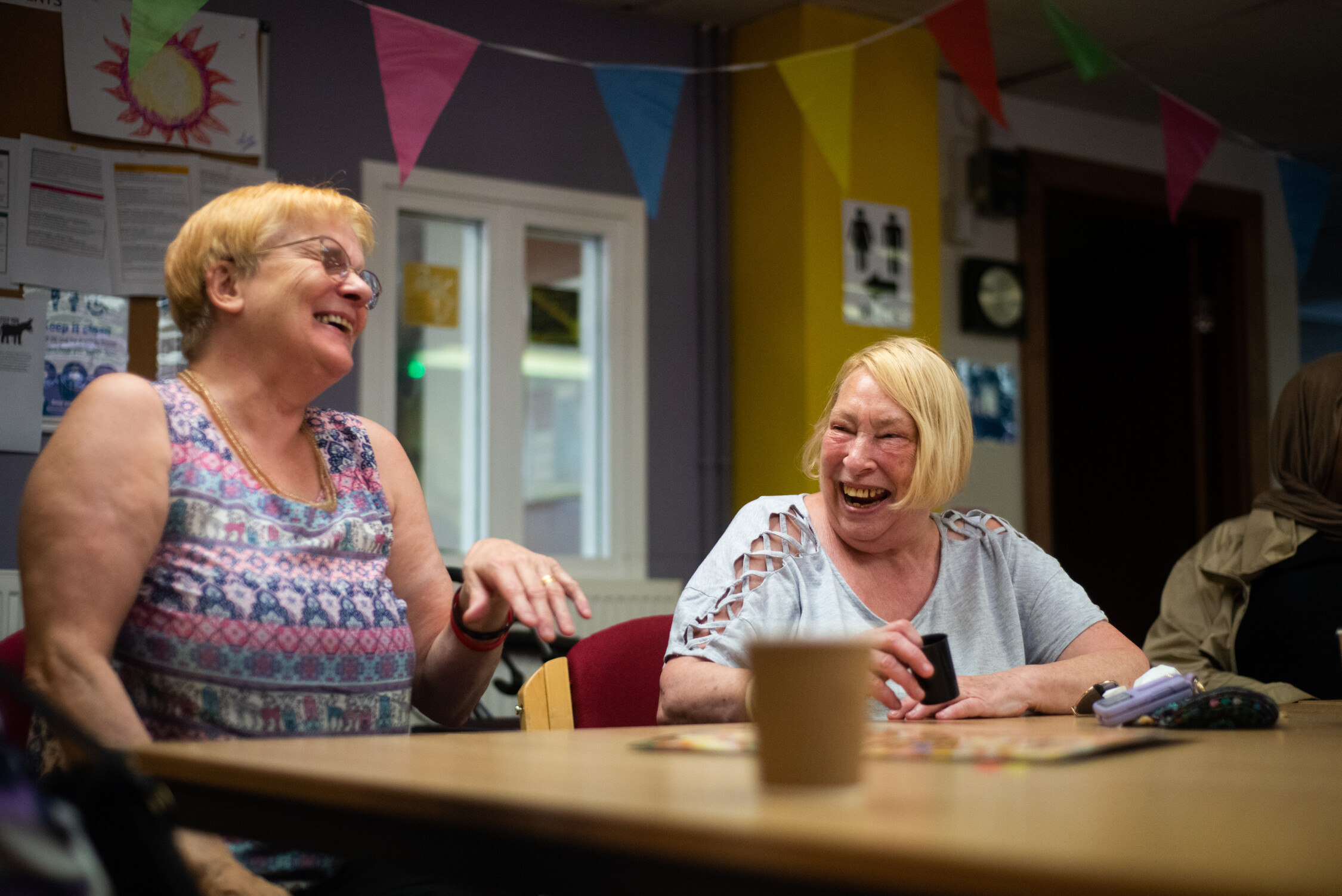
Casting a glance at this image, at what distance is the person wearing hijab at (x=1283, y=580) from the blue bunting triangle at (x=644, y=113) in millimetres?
1663

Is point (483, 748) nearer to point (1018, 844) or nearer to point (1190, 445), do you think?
point (1018, 844)

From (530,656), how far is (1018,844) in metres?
3.58

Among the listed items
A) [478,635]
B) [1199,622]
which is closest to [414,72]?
[478,635]

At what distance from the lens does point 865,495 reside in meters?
1.97

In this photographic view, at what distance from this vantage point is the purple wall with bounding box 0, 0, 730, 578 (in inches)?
155

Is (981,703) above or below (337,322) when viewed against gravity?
below

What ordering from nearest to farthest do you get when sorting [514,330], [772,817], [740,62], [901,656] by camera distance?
[772,817], [901,656], [514,330], [740,62]

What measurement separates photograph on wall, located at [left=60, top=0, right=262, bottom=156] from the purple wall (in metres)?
0.08

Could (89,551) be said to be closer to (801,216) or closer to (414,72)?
(414,72)

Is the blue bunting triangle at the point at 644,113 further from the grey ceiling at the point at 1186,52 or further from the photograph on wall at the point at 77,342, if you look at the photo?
the photograph on wall at the point at 77,342

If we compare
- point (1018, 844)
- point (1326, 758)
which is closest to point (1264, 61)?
point (1326, 758)

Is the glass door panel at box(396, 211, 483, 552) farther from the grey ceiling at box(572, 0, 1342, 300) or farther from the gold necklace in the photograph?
the gold necklace

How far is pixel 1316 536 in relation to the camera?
262cm

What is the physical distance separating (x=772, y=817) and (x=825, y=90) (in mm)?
3390
